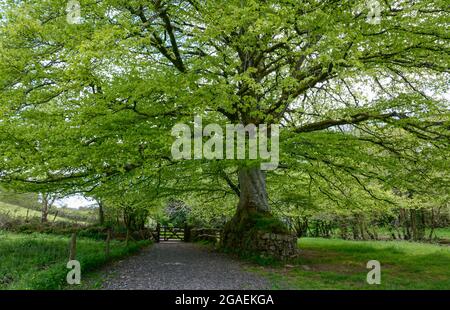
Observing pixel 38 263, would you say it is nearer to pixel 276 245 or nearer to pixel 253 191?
pixel 276 245

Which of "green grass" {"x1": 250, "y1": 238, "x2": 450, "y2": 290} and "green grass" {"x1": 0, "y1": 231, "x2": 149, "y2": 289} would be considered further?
"green grass" {"x1": 250, "y1": 238, "x2": 450, "y2": 290}

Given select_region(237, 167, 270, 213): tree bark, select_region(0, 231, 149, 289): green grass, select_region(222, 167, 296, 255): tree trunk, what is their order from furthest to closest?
select_region(237, 167, 270, 213): tree bark < select_region(222, 167, 296, 255): tree trunk < select_region(0, 231, 149, 289): green grass

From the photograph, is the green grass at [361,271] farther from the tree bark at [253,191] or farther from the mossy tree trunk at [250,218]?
the tree bark at [253,191]

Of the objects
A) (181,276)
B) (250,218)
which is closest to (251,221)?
(250,218)

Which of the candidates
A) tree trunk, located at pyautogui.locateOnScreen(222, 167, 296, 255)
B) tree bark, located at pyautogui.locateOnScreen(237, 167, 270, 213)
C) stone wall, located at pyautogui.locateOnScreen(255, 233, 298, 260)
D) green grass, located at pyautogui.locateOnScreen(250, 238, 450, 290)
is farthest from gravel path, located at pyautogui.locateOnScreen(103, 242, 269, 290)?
tree bark, located at pyautogui.locateOnScreen(237, 167, 270, 213)

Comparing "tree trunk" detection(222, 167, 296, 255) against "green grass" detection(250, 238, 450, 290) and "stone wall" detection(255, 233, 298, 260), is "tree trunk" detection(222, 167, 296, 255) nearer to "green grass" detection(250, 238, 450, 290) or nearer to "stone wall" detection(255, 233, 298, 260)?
"stone wall" detection(255, 233, 298, 260)

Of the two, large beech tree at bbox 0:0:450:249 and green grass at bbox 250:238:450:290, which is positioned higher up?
large beech tree at bbox 0:0:450:249

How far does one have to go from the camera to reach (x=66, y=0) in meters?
9.52

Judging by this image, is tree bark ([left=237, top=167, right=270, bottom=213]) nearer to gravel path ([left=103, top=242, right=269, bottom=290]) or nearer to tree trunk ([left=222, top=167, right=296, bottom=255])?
tree trunk ([left=222, top=167, right=296, bottom=255])

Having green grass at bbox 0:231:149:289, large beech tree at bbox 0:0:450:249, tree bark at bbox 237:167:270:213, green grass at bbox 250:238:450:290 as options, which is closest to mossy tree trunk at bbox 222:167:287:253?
tree bark at bbox 237:167:270:213

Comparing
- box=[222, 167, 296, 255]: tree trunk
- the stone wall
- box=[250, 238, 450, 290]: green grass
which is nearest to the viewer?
box=[250, 238, 450, 290]: green grass

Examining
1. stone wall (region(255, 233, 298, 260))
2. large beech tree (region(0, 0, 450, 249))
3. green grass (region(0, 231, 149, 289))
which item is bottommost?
green grass (region(0, 231, 149, 289))

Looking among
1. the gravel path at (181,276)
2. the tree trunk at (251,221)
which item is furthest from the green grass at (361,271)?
Result: the tree trunk at (251,221)
